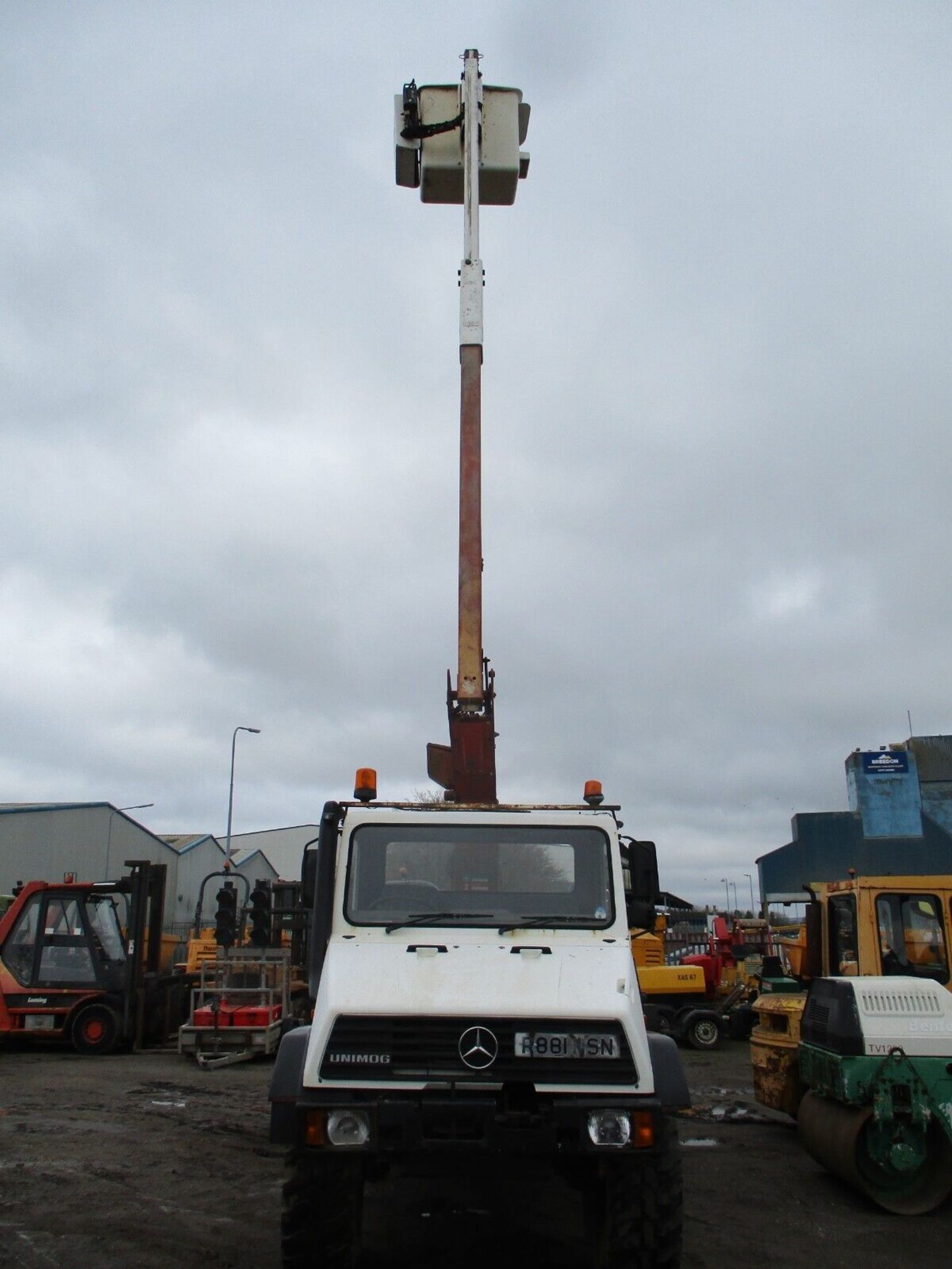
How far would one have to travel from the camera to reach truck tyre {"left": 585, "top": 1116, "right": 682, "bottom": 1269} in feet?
15.8

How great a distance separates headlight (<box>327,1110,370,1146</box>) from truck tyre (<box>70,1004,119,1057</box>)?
11843 mm

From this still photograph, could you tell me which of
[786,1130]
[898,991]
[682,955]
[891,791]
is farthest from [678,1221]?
[891,791]

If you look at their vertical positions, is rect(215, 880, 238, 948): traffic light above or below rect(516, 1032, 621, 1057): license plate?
above

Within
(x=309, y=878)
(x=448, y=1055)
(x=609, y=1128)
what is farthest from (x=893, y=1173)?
(x=309, y=878)

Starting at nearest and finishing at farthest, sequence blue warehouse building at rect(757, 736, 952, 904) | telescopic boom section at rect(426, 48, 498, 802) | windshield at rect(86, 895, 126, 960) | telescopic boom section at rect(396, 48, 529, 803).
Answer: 1. telescopic boom section at rect(426, 48, 498, 802)
2. telescopic boom section at rect(396, 48, 529, 803)
3. windshield at rect(86, 895, 126, 960)
4. blue warehouse building at rect(757, 736, 952, 904)

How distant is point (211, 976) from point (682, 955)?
9644mm

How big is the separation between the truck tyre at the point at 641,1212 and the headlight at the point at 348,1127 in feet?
3.77

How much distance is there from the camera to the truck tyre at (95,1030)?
15008 mm

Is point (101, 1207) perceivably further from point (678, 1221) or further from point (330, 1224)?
point (678, 1221)

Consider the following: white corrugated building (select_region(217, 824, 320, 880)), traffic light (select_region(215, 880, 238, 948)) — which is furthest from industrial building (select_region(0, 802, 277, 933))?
traffic light (select_region(215, 880, 238, 948))


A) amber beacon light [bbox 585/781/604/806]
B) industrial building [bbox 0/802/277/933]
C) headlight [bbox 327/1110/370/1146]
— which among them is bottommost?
headlight [bbox 327/1110/370/1146]

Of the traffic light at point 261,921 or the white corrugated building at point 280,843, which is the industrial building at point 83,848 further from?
the traffic light at point 261,921

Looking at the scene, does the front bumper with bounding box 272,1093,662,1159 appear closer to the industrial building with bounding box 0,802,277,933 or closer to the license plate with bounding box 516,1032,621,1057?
the license plate with bounding box 516,1032,621,1057

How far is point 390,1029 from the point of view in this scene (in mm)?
5004
